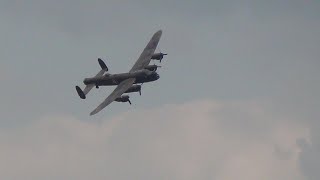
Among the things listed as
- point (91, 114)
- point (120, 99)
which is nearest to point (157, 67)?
point (120, 99)

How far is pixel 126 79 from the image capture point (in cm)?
11756

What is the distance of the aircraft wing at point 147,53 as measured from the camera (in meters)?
124

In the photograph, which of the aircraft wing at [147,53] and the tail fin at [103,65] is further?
the aircraft wing at [147,53]

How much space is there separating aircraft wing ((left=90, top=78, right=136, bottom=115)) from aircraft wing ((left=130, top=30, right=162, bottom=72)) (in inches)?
298

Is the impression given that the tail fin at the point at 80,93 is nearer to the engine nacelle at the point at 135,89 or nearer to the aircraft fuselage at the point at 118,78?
the aircraft fuselage at the point at 118,78

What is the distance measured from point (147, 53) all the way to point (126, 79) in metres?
12.9

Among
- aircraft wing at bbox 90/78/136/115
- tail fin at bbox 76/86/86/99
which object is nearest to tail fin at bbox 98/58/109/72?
aircraft wing at bbox 90/78/136/115

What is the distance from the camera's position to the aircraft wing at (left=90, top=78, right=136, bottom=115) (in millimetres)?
107744

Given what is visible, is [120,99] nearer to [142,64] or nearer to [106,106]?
[106,106]

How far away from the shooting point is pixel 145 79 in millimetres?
115875

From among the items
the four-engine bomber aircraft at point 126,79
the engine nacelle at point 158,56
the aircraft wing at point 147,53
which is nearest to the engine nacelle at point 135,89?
the four-engine bomber aircraft at point 126,79

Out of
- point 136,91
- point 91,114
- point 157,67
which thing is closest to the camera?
point 91,114

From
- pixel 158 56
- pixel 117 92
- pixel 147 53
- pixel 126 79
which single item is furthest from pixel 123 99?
pixel 147 53

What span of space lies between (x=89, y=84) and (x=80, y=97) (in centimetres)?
742
